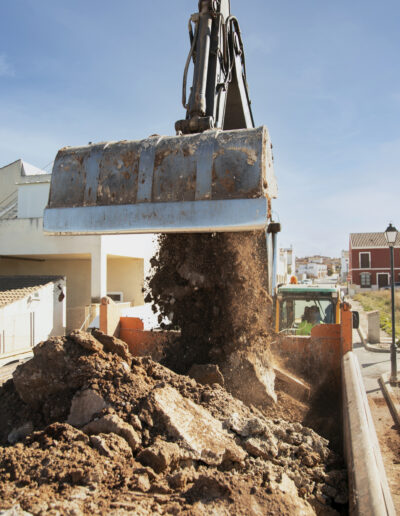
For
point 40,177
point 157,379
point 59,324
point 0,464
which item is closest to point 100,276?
point 59,324

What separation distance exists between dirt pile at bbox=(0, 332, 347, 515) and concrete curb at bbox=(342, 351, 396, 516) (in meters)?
0.24

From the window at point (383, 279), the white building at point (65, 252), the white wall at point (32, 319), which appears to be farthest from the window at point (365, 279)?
the white wall at point (32, 319)

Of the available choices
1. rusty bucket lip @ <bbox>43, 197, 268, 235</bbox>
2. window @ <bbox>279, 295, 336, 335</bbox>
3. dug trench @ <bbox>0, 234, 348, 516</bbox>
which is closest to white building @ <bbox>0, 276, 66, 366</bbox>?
window @ <bbox>279, 295, 336, 335</bbox>

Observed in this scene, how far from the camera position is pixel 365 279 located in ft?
139

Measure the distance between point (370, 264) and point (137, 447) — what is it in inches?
1693

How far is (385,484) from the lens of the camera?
7.20ft

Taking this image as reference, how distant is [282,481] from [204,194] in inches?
75.5

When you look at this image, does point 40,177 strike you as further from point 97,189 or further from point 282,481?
point 282,481

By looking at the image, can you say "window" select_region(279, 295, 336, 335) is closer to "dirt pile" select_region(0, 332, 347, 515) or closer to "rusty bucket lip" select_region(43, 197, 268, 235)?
"dirt pile" select_region(0, 332, 347, 515)

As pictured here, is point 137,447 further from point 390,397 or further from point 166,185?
point 390,397

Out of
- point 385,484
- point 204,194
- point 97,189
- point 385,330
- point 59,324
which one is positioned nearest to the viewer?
point 385,484

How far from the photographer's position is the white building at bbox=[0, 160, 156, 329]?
12.6m

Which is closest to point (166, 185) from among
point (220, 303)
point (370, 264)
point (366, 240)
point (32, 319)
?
point (220, 303)

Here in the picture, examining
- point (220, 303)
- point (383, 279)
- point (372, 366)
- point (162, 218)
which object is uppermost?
point (162, 218)
